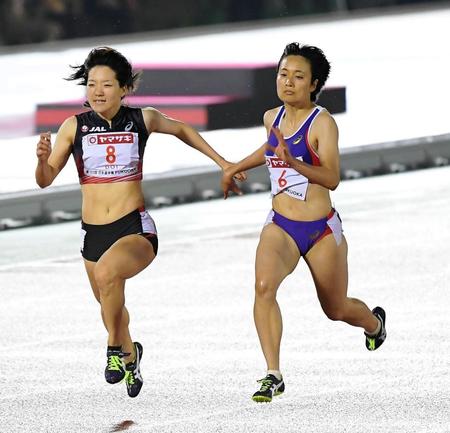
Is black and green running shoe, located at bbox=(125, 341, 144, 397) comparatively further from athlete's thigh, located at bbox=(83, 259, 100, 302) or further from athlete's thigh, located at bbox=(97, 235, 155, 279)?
athlete's thigh, located at bbox=(97, 235, 155, 279)

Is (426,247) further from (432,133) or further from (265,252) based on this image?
(432,133)

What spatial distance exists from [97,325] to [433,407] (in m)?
3.57

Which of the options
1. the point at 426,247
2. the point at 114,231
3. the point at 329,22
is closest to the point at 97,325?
the point at 114,231

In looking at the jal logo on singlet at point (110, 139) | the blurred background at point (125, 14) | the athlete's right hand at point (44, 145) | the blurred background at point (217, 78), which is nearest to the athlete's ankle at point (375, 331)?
the jal logo on singlet at point (110, 139)

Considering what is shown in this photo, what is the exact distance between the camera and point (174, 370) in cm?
1106

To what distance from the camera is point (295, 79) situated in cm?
1004

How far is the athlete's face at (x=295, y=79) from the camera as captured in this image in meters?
10.0

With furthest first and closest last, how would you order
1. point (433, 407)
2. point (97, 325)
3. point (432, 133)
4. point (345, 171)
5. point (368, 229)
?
1. point (432, 133)
2. point (345, 171)
3. point (368, 229)
4. point (97, 325)
5. point (433, 407)

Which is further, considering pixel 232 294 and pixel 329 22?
pixel 329 22

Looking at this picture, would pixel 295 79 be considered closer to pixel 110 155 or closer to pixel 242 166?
pixel 242 166

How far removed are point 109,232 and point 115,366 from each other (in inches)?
26.7

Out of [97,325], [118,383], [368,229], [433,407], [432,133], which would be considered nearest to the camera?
[433,407]

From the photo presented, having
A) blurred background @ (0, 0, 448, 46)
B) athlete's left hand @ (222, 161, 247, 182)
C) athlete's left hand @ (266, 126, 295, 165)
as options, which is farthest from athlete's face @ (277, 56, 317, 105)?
blurred background @ (0, 0, 448, 46)

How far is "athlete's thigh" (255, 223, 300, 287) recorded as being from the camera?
9852 mm
